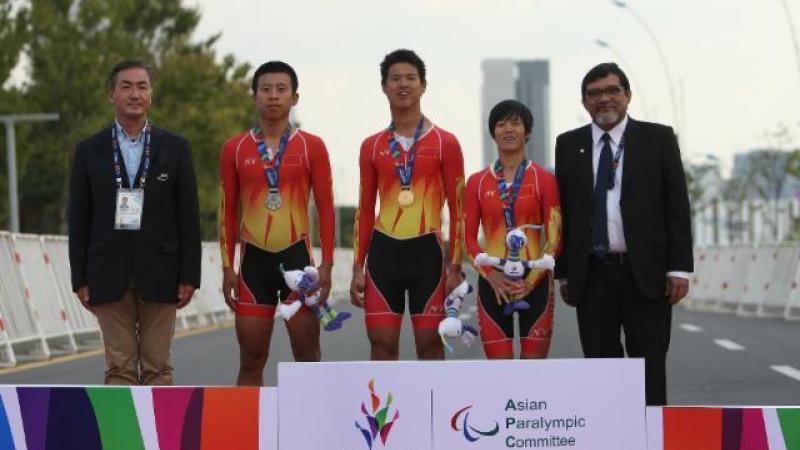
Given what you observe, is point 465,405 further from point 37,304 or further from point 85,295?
point 37,304

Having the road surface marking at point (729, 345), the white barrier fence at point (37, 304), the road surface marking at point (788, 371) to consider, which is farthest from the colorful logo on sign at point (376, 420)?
the road surface marking at point (729, 345)

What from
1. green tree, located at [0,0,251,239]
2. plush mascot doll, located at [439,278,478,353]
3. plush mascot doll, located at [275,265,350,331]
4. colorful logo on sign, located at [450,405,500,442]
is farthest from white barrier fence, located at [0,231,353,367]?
green tree, located at [0,0,251,239]

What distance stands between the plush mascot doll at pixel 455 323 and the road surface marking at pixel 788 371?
776cm

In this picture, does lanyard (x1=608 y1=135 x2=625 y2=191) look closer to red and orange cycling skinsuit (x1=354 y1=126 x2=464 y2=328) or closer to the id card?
red and orange cycling skinsuit (x1=354 y1=126 x2=464 y2=328)

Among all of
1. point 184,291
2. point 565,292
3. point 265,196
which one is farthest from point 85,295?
point 565,292

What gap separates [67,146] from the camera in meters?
53.0

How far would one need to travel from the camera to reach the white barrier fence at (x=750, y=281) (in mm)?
31047

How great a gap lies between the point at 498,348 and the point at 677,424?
1.93 meters

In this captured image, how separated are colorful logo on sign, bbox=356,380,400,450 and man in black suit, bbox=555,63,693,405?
191 cm

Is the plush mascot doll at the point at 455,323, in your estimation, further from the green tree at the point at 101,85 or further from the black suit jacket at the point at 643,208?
the green tree at the point at 101,85

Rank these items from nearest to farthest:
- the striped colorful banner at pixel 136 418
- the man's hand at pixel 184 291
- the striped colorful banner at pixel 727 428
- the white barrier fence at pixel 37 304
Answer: the striped colorful banner at pixel 727 428, the striped colorful banner at pixel 136 418, the man's hand at pixel 184 291, the white barrier fence at pixel 37 304

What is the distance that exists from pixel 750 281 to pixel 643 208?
26.8m

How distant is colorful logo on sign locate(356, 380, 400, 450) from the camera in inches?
267

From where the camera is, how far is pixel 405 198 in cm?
879
